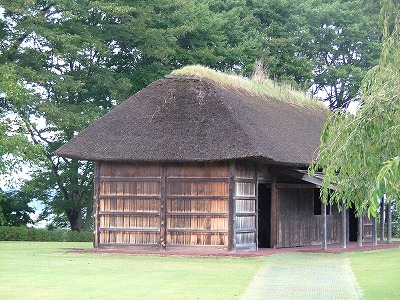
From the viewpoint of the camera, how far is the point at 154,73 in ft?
125

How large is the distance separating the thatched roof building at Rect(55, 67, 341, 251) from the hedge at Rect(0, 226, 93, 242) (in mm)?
9185

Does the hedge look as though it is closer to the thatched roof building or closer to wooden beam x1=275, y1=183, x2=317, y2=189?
the thatched roof building

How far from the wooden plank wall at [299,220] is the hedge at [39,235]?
31.8ft

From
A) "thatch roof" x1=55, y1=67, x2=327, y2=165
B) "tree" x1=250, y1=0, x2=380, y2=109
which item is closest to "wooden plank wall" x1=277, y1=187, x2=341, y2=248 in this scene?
"thatch roof" x1=55, y1=67, x2=327, y2=165

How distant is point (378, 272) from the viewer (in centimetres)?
1825

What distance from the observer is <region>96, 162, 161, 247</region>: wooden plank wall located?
2389 centimetres

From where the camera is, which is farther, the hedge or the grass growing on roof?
the hedge

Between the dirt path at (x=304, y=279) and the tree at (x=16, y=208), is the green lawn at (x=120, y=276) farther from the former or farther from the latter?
the tree at (x=16, y=208)

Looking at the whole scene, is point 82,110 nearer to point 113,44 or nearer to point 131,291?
point 113,44

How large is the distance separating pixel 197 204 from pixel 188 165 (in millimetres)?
1119

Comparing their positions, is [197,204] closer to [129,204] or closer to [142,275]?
[129,204]

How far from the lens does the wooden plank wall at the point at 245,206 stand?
23.4 meters

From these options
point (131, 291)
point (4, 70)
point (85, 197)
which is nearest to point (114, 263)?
point (131, 291)

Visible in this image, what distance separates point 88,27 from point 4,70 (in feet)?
21.9
